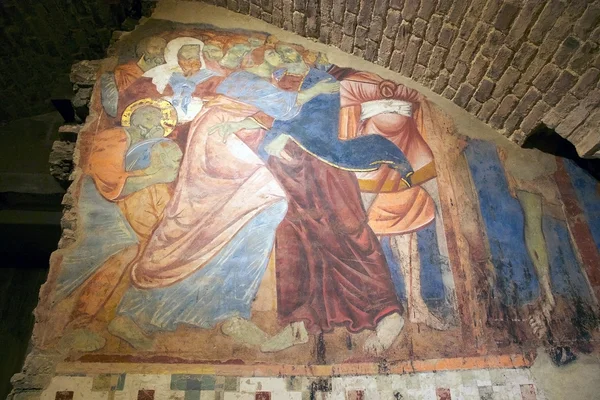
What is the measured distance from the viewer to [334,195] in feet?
13.9

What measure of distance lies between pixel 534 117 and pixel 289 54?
2504mm

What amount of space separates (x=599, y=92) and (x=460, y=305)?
85.3 inches

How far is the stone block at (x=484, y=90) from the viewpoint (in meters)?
4.72

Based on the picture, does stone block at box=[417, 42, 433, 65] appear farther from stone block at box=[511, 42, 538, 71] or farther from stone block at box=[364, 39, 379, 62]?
stone block at box=[511, 42, 538, 71]

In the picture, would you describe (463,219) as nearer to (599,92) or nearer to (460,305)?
(460,305)

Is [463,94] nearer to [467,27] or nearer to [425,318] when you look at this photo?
[467,27]

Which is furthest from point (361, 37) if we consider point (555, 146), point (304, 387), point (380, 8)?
point (304, 387)

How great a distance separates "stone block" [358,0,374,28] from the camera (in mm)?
4830

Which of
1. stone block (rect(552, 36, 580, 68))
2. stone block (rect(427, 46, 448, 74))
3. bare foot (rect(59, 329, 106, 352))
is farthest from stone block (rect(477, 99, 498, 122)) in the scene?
bare foot (rect(59, 329, 106, 352))

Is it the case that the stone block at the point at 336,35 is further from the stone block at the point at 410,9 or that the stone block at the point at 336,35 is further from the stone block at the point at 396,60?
the stone block at the point at 410,9

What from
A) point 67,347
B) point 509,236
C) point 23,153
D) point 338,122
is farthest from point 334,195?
point 23,153

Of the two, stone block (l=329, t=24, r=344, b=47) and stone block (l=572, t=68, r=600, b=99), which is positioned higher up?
stone block (l=572, t=68, r=600, b=99)

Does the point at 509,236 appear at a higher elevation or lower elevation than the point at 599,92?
lower

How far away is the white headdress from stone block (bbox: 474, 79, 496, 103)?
8.96 ft
